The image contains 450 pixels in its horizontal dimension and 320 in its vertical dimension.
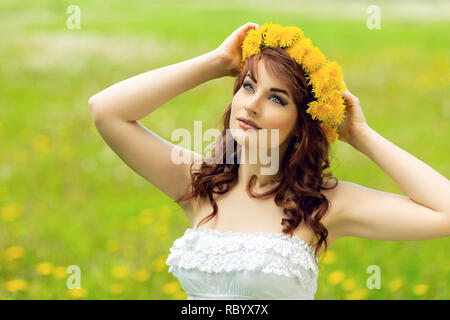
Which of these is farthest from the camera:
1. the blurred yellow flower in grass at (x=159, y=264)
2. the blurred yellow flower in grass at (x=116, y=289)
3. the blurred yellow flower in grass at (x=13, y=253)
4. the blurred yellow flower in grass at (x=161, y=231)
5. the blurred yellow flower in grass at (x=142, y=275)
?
the blurred yellow flower in grass at (x=161, y=231)

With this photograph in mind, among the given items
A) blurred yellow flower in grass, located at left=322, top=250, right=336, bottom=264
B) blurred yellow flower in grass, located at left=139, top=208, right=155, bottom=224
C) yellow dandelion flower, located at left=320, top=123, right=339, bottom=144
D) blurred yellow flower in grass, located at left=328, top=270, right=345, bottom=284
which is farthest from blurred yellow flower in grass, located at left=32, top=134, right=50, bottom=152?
yellow dandelion flower, located at left=320, top=123, right=339, bottom=144

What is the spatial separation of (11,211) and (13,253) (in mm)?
999

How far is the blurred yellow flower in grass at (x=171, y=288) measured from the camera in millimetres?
5141

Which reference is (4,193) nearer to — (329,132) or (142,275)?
(142,275)

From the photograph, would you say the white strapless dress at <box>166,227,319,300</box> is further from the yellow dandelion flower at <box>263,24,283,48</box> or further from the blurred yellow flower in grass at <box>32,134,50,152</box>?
the blurred yellow flower in grass at <box>32,134,50,152</box>

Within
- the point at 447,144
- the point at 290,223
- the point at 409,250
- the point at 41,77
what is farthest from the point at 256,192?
the point at 41,77

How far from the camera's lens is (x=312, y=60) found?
9.24 feet

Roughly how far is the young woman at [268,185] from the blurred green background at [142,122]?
0.41 m

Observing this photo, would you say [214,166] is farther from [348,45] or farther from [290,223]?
[348,45]

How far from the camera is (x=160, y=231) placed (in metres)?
6.20

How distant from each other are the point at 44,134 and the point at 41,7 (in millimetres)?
8786

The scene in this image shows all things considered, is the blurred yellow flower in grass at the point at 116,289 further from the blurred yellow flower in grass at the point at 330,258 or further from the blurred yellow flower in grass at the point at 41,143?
the blurred yellow flower in grass at the point at 41,143

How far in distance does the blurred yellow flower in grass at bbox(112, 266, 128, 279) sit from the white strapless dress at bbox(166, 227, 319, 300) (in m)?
2.53

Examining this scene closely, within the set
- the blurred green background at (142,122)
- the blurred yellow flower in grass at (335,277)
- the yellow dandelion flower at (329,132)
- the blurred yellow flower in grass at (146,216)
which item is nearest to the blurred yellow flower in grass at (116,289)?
the blurred green background at (142,122)
